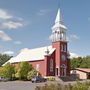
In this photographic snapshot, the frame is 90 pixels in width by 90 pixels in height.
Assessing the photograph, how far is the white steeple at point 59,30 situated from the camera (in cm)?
7562

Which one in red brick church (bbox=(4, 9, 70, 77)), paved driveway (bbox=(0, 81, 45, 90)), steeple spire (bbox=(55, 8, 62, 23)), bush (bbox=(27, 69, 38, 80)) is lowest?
paved driveway (bbox=(0, 81, 45, 90))

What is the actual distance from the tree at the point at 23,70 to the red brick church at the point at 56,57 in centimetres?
437

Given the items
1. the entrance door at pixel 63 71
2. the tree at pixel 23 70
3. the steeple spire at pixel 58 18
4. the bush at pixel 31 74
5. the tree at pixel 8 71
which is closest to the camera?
the bush at pixel 31 74

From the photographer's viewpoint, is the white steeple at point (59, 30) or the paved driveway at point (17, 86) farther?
the white steeple at point (59, 30)

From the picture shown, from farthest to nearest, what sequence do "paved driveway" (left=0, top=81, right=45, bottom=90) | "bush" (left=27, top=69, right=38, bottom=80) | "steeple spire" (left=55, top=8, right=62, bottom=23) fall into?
1. "steeple spire" (left=55, top=8, right=62, bottom=23)
2. "bush" (left=27, top=69, right=38, bottom=80)
3. "paved driveway" (left=0, top=81, right=45, bottom=90)

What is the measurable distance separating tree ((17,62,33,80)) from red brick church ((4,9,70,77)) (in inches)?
172

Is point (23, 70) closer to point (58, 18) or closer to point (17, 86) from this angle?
point (58, 18)

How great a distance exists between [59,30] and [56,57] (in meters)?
7.06

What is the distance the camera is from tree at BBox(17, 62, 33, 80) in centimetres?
7100

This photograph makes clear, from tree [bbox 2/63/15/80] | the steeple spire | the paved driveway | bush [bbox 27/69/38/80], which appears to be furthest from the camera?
the steeple spire

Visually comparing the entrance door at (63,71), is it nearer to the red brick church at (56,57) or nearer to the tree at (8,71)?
the red brick church at (56,57)

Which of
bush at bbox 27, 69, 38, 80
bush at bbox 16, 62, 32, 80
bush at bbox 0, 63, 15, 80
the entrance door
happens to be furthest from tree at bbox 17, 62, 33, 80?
the entrance door

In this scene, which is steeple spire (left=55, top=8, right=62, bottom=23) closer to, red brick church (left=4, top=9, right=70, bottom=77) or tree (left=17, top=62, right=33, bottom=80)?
red brick church (left=4, top=9, right=70, bottom=77)

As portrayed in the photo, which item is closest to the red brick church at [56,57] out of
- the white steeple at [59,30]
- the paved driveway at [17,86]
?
the white steeple at [59,30]
